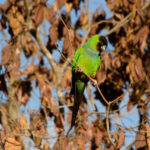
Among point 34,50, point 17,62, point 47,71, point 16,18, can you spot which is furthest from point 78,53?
point 47,71

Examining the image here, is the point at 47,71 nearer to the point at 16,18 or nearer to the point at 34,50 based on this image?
the point at 34,50

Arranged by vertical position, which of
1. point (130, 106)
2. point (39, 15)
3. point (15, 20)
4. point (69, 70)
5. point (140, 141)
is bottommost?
point (140, 141)

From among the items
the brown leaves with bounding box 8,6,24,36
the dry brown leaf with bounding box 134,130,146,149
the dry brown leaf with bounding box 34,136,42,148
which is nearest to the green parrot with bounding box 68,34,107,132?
the dry brown leaf with bounding box 34,136,42,148

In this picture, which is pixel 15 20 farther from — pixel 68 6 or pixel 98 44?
pixel 98 44

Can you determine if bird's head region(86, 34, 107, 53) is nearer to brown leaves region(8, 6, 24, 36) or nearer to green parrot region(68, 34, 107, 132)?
green parrot region(68, 34, 107, 132)

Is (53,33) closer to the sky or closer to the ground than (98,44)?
closer to the sky

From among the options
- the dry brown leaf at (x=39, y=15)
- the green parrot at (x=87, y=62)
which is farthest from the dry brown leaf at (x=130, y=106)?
the dry brown leaf at (x=39, y=15)

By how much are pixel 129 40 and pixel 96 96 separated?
1.07 m

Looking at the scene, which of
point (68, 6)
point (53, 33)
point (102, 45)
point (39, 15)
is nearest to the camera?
point (102, 45)

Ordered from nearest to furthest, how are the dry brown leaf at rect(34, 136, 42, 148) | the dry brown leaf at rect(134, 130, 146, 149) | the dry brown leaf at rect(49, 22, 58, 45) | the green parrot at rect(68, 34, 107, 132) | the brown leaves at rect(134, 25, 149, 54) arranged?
the dry brown leaf at rect(134, 130, 146, 149) < the dry brown leaf at rect(34, 136, 42, 148) < the green parrot at rect(68, 34, 107, 132) < the brown leaves at rect(134, 25, 149, 54) < the dry brown leaf at rect(49, 22, 58, 45)

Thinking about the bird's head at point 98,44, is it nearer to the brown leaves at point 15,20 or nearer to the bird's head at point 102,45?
the bird's head at point 102,45

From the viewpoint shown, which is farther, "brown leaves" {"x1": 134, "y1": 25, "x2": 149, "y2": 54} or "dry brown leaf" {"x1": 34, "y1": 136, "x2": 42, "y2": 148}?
"brown leaves" {"x1": 134, "y1": 25, "x2": 149, "y2": 54}

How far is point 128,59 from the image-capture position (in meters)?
4.50

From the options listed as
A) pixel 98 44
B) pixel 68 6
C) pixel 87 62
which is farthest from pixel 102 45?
pixel 68 6
